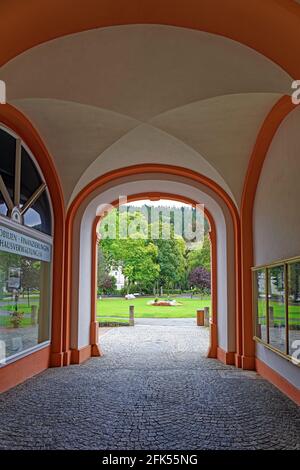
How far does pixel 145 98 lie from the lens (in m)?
6.39

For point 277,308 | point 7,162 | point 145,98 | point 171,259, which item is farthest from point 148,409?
point 171,259

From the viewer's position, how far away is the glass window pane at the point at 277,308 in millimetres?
6500

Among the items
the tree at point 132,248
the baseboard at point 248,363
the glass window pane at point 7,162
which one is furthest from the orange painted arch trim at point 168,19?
the tree at point 132,248

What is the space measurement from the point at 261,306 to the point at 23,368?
188 inches

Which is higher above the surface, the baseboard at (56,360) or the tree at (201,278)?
the tree at (201,278)

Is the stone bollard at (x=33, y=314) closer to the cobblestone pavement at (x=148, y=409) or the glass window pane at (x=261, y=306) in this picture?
the cobblestone pavement at (x=148, y=409)

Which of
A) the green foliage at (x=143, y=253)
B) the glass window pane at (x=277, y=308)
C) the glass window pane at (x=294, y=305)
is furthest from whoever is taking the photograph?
the green foliage at (x=143, y=253)

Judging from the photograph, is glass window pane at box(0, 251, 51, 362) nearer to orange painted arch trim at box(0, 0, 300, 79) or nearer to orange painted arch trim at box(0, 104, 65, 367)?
orange painted arch trim at box(0, 104, 65, 367)

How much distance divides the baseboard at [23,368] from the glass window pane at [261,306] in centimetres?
454

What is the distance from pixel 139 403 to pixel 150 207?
17510mm

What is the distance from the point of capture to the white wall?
6.04 m

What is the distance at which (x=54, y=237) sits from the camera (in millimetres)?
9117
